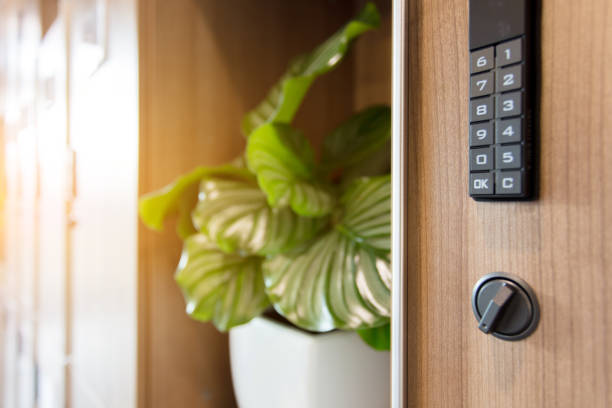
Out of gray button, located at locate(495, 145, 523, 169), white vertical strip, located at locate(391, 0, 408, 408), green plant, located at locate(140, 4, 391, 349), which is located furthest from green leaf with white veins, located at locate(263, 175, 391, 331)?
gray button, located at locate(495, 145, 523, 169)

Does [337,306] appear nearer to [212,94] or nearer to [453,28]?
[453,28]

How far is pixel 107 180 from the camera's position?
2.85ft

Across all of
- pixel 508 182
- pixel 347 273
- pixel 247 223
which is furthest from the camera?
pixel 247 223

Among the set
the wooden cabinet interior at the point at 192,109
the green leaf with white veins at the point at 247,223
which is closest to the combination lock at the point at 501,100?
the green leaf with white veins at the point at 247,223

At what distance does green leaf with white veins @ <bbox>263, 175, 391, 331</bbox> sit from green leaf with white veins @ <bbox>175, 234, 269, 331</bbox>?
0.07 m

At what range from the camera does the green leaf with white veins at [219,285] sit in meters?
0.61

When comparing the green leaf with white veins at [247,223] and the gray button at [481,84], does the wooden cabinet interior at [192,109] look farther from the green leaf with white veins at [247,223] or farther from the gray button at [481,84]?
the gray button at [481,84]

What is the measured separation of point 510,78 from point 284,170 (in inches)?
14.8

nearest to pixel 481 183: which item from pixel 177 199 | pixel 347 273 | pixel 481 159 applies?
pixel 481 159

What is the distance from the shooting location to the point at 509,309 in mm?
257

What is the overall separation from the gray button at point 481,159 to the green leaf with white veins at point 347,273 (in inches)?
8.5

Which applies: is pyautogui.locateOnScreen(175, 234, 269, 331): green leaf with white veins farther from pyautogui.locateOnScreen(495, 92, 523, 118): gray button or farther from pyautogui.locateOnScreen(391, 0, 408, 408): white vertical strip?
pyautogui.locateOnScreen(495, 92, 523, 118): gray button

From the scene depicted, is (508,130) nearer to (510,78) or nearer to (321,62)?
(510,78)

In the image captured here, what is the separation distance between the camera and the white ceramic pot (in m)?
0.55
